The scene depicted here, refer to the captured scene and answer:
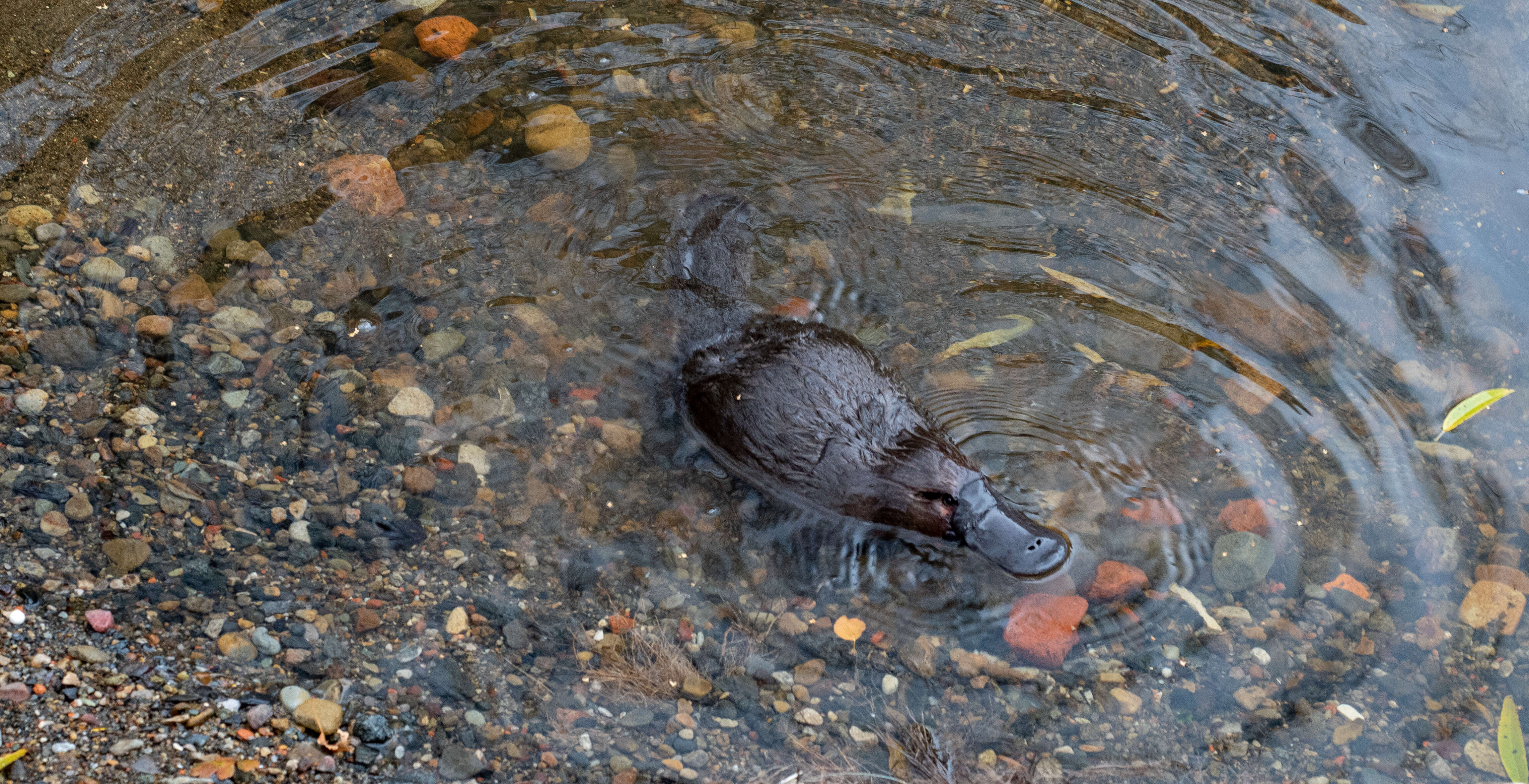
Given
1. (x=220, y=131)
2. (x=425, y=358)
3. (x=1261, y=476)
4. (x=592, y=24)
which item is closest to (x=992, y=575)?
(x=1261, y=476)

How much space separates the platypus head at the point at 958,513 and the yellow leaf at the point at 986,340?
68 centimetres

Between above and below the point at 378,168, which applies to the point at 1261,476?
below

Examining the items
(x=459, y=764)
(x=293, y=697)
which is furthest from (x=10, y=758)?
(x=459, y=764)

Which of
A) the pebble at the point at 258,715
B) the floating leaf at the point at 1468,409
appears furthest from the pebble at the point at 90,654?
the floating leaf at the point at 1468,409

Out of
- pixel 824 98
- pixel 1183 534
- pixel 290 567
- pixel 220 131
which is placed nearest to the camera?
pixel 290 567

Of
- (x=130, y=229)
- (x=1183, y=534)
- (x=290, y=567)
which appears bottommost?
(x=1183, y=534)

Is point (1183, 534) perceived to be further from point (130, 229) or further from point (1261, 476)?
point (130, 229)

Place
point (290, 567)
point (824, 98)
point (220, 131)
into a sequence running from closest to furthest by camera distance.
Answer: point (290, 567) → point (220, 131) → point (824, 98)

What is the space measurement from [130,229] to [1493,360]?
6192mm

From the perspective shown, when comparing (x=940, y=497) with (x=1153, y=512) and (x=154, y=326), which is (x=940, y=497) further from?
(x=154, y=326)

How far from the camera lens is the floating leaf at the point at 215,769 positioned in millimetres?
2471

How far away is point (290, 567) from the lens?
3.19 m

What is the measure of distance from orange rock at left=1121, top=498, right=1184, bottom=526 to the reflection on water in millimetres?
17

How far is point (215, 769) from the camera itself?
2.49 metres
